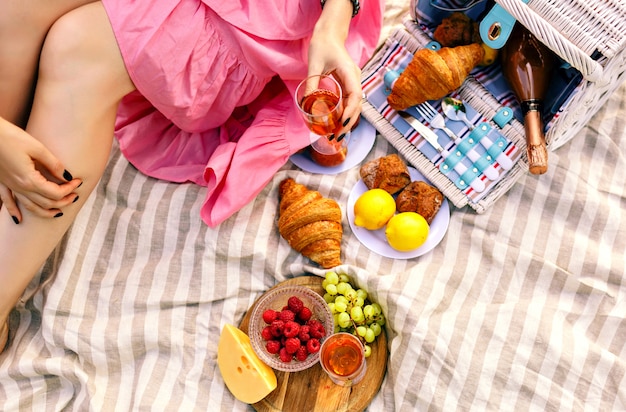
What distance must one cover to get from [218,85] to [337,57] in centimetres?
26

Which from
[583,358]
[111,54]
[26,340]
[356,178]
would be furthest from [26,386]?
[583,358]

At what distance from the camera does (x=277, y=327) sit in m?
1.12

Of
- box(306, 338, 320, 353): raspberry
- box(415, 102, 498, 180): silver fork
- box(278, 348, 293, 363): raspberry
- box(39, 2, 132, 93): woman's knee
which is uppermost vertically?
box(39, 2, 132, 93): woman's knee

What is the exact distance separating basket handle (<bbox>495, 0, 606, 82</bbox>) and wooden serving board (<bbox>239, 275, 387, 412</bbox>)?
2.13 feet

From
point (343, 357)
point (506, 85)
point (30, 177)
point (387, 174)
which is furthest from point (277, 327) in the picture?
point (506, 85)

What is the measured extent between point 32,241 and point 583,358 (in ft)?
3.56

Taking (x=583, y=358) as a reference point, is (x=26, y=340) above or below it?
below

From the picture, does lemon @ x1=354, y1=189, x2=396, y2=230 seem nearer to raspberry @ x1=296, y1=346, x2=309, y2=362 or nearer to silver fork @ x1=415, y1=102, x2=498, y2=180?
silver fork @ x1=415, y1=102, x2=498, y2=180

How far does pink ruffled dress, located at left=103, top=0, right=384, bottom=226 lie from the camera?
102 cm

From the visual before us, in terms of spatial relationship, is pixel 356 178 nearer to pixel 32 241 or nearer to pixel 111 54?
pixel 111 54

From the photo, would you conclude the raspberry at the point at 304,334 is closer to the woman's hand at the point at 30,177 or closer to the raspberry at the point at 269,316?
the raspberry at the point at 269,316

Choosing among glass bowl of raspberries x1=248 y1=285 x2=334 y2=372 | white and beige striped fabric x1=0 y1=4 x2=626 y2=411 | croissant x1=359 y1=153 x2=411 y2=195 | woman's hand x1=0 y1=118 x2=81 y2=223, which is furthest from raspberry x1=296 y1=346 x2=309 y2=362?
woman's hand x1=0 y1=118 x2=81 y2=223

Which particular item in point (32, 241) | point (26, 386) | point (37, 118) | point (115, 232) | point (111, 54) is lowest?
point (26, 386)

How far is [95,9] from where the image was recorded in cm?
100
